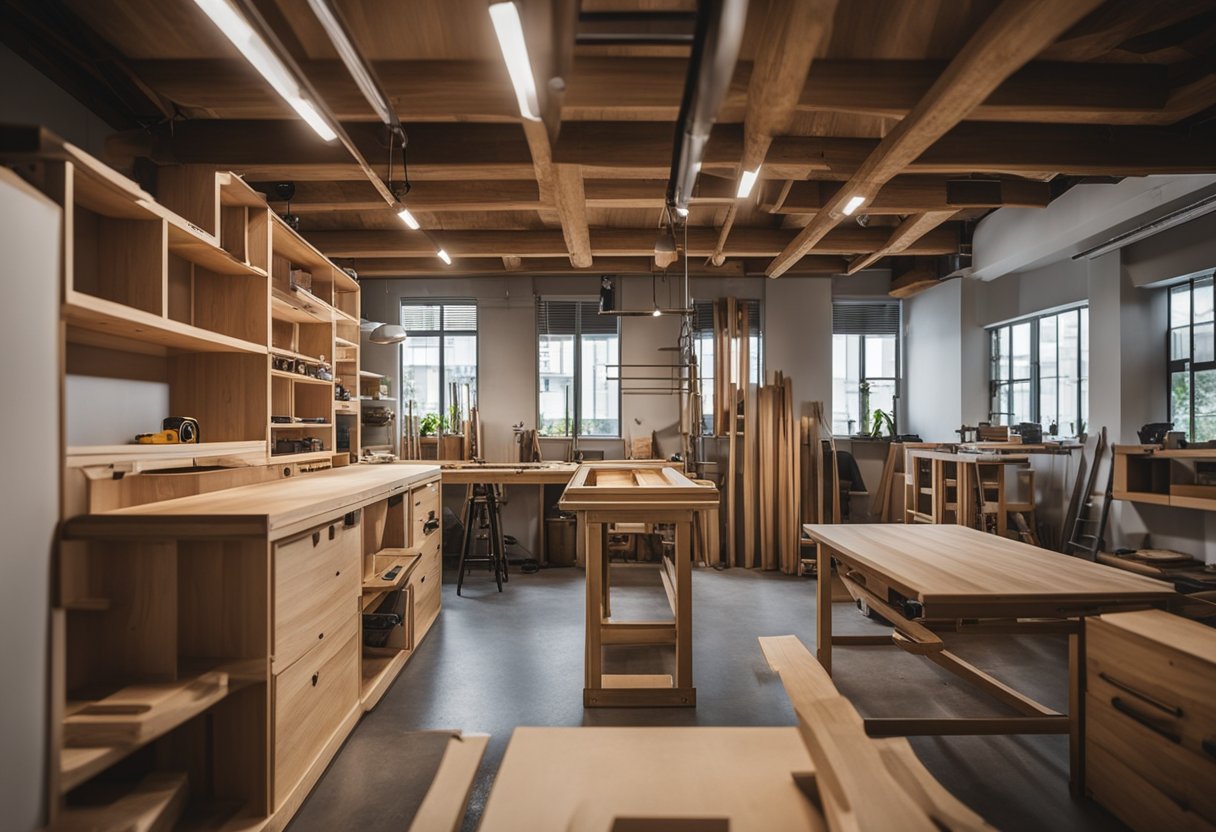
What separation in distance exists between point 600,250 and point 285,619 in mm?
4421

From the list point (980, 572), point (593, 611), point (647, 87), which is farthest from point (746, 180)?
point (593, 611)

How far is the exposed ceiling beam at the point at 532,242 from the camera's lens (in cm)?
577

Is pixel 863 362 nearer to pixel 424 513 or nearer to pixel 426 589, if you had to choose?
pixel 424 513

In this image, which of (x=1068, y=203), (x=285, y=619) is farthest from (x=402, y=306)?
(x=1068, y=203)

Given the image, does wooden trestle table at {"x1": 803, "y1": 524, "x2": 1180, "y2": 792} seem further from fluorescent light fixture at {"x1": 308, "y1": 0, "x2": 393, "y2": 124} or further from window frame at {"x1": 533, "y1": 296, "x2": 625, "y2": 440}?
window frame at {"x1": 533, "y1": 296, "x2": 625, "y2": 440}

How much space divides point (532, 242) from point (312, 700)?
4.50 metres

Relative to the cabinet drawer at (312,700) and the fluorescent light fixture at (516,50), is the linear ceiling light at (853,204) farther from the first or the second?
the cabinet drawer at (312,700)

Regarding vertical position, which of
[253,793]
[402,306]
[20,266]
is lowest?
[253,793]

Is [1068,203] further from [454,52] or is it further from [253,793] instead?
[253,793]

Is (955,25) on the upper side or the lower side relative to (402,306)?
upper

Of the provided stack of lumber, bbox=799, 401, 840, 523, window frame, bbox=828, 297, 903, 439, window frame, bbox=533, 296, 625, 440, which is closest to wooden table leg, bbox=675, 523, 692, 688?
stack of lumber, bbox=799, 401, 840, 523

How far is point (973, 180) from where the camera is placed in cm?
457

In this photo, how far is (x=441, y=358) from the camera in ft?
23.9

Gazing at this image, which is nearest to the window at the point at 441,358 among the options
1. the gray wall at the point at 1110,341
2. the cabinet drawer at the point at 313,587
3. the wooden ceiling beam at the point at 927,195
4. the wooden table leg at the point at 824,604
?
the wooden ceiling beam at the point at 927,195
